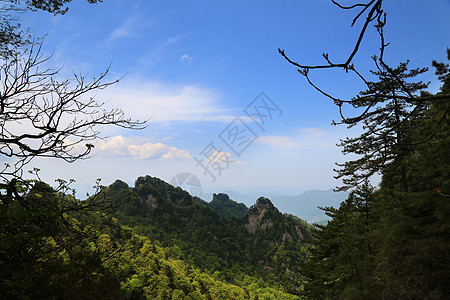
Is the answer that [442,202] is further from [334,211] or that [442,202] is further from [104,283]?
[104,283]

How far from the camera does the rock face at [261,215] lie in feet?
287

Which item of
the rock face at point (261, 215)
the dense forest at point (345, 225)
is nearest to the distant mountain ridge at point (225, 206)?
the rock face at point (261, 215)

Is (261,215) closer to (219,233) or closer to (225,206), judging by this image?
(219,233)

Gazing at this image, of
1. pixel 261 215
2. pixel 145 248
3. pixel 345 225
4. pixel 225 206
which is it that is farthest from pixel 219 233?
pixel 345 225

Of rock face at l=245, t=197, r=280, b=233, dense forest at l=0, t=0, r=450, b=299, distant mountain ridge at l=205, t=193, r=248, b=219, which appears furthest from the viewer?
distant mountain ridge at l=205, t=193, r=248, b=219

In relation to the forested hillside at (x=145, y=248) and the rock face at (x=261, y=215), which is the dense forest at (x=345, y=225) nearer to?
the forested hillside at (x=145, y=248)

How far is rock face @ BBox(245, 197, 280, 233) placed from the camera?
87.4 metres

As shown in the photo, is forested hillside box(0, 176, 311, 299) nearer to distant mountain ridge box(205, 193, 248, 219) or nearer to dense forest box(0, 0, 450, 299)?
dense forest box(0, 0, 450, 299)

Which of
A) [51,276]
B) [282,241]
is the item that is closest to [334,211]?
[51,276]

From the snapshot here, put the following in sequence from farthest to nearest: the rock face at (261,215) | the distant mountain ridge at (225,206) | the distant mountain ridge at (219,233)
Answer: the distant mountain ridge at (225,206) → the rock face at (261,215) → the distant mountain ridge at (219,233)

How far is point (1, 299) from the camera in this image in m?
3.86

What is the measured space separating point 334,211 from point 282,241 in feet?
233

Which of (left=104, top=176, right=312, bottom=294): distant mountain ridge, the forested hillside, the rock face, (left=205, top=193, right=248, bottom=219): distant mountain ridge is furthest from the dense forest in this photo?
(left=205, top=193, right=248, bottom=219): distant mountain ridge

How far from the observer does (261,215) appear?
3524 inches
